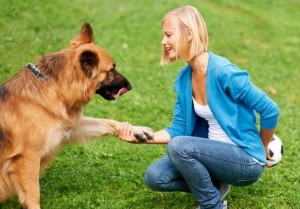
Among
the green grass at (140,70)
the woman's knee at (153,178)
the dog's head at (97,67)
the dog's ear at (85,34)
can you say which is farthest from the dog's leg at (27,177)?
the dog's ear at (85,34)

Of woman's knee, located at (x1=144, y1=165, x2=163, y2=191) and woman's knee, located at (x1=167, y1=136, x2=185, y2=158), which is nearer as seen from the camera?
woman's knee, located at (x1=167, y1=136, x2=185, y2=158)

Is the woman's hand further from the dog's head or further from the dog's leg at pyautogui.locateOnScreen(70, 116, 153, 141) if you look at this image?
the dog's head

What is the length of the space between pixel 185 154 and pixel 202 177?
0.86 ft

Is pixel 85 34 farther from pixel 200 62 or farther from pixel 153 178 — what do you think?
pixel 153 178

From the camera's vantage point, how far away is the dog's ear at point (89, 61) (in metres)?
4.42

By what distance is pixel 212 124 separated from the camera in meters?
4.66

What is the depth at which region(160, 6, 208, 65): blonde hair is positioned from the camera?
14.3 ft

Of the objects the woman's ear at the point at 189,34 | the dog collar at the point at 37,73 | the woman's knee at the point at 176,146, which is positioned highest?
the woman's ear at the point at 189,34

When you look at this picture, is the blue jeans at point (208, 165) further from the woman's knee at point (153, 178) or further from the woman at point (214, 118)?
the woman's knee at point (153, 178)

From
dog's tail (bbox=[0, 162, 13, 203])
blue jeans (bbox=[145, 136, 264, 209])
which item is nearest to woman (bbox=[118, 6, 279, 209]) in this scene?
blue jeans (bbox=[145, 136, 264, 209])

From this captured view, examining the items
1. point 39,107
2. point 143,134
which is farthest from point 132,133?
point 39,107

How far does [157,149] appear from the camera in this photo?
6.43 meters

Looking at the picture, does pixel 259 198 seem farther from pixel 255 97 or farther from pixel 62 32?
pixel 62 32

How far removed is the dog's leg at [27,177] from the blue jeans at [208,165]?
1.24 meters
